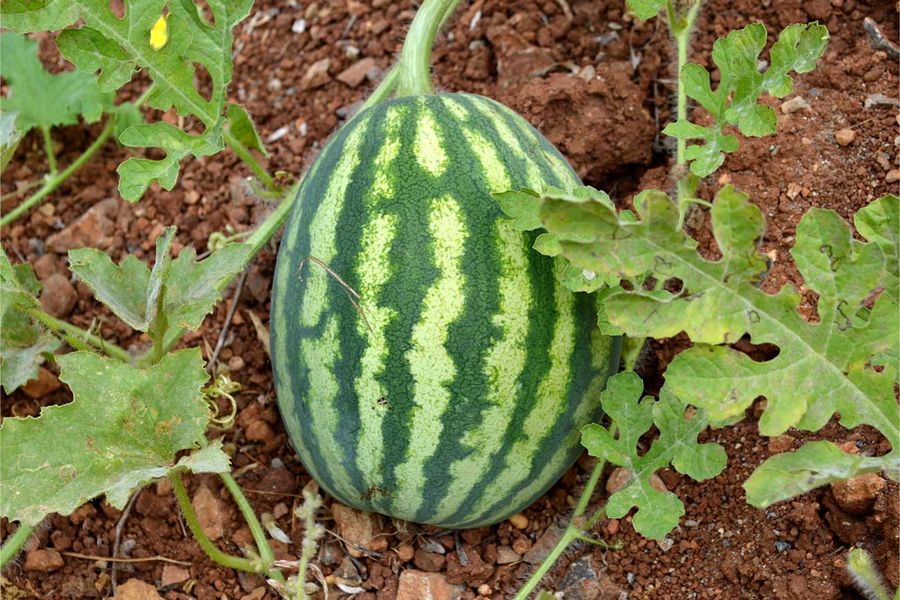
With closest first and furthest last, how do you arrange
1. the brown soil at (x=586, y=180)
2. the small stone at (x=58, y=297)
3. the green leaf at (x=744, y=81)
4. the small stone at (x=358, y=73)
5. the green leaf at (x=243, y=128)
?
the green leaf at (x=744, y=81) < the brown soil at (x=586, y=180) < the green leaf at (x=243, y=128) < the small stone at (x=58, y=297) < the small stone at (x=358, y=73)

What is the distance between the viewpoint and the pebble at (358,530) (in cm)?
258

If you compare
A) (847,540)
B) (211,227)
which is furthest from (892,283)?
(211,227)

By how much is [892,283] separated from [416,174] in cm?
101

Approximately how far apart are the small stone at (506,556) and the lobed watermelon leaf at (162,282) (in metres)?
1.00

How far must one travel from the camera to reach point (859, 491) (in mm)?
2230

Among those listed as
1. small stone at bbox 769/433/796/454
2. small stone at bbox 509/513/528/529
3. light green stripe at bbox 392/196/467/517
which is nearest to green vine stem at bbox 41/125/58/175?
light green stripe at bbox 392/196/467/517

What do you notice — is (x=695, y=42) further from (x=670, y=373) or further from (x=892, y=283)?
(x=670, y=373)

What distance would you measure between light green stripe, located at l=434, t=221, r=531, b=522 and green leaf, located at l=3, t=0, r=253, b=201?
0.79m

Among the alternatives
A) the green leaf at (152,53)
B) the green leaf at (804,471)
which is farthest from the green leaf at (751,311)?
the green leaf at (152,53)

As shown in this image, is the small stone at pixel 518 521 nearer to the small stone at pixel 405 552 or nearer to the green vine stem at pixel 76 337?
the small stone at pixel 405 552

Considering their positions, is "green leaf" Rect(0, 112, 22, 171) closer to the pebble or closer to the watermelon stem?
the pebble

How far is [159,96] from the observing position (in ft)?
7.97

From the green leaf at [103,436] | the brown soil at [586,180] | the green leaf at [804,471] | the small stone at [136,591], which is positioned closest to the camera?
the green leaf at [804,471]

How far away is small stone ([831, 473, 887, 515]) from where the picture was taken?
222 cm
